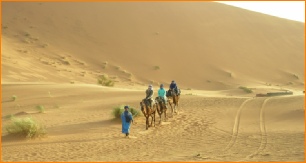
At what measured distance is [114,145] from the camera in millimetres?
11844

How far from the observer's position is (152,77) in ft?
139

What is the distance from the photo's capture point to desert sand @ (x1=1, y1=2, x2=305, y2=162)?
1156 cm

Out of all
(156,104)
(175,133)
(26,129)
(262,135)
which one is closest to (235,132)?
(262,135)

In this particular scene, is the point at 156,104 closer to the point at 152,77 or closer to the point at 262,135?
the point at 262,135

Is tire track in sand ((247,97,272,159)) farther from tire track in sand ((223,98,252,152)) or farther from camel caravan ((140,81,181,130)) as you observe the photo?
camel caravan ((140,81,181,130))

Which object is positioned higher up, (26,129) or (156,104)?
(156,104)

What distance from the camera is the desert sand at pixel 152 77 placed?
11562 millimetres

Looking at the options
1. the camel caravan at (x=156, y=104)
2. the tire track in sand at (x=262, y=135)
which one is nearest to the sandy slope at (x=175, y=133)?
the tire track in sand at (x=262, y=135)

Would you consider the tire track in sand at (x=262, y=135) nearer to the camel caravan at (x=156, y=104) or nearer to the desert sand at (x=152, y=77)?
the desert sand at (x=152, y=77)

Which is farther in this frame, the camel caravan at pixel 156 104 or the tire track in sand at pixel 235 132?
the camel caravan at pixel 156 104

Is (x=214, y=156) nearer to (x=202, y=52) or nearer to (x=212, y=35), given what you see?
(x=202, y=52)

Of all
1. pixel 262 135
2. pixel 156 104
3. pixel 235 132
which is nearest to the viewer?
pixel 262 135

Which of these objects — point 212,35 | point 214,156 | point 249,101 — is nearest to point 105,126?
point 214,156

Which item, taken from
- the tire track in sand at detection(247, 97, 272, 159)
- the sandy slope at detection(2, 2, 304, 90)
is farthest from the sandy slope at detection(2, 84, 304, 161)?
the sandy slope at detection(2, 2, 304, 90)
